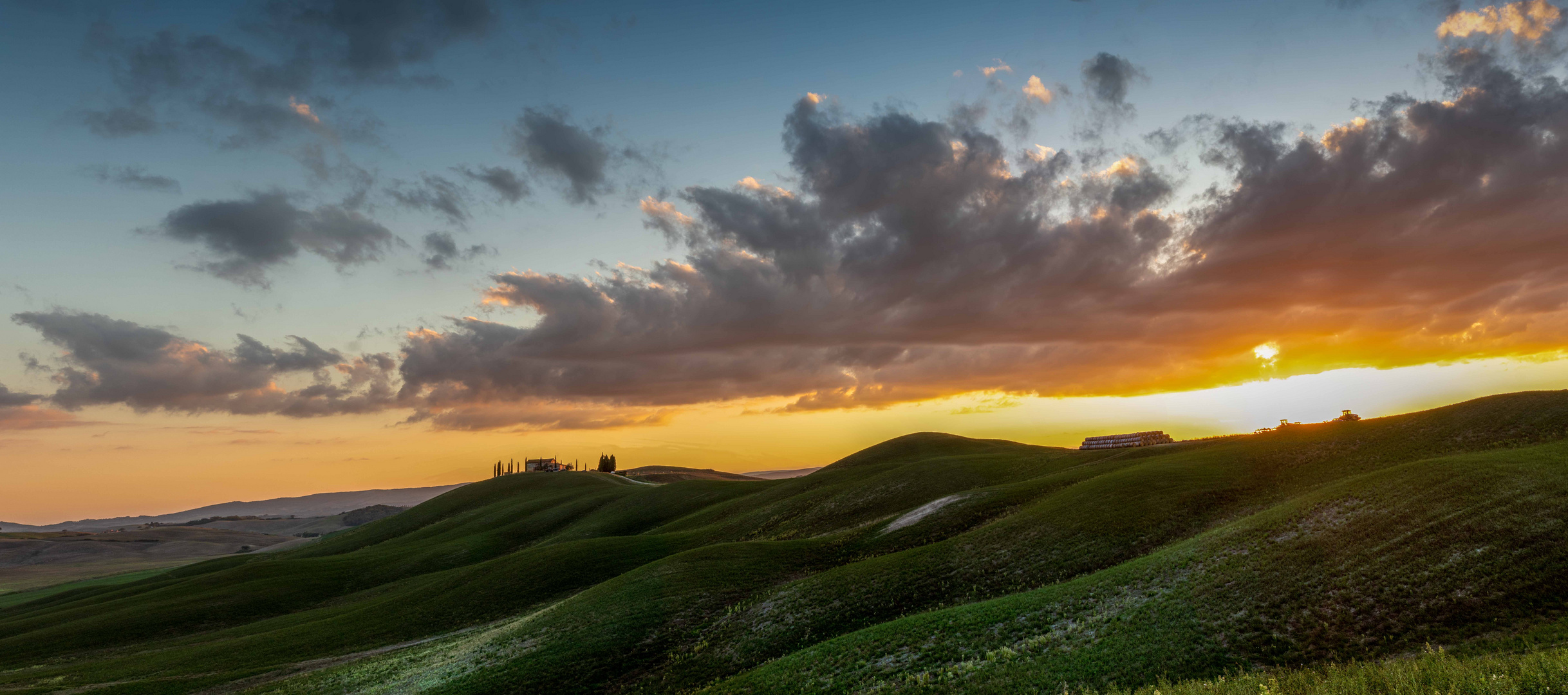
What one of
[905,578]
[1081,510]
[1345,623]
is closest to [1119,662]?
[1345,623]

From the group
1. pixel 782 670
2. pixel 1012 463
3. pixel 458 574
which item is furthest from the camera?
pixel 1012 463

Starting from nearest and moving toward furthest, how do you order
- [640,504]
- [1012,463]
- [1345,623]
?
[1345,623] < [1012,463] < [640,504]

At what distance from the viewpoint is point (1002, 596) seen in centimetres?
4084

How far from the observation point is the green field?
26672 mm

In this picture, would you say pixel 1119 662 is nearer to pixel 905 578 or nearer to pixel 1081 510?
pixel 905 578

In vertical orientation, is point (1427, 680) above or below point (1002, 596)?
above

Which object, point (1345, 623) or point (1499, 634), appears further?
point (1345, 623)

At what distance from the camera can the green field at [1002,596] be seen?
87.5 ft

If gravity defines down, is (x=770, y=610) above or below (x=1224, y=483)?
below

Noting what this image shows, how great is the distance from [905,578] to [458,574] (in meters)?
59.8

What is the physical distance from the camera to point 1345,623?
27.0 meters

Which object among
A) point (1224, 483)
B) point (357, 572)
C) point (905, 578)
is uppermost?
point (1224, 483)

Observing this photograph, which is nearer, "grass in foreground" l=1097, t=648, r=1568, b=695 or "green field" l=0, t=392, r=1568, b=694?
"grass in foreground" l=1097, t=648, r=1568, b=695

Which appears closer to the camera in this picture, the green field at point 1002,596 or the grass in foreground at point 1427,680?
the grass in foreground at point 1427,680
